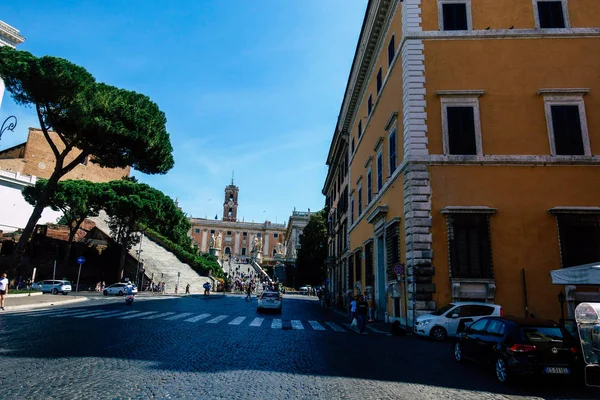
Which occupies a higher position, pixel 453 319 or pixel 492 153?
pixel 492 153

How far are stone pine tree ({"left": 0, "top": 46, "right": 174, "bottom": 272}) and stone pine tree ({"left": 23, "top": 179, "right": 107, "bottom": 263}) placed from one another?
1583 centimetres

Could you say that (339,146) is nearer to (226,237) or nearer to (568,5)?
(568,5)

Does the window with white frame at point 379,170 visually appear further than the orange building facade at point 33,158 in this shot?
No

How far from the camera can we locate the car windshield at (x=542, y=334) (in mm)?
6798

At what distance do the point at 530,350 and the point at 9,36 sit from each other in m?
55.7

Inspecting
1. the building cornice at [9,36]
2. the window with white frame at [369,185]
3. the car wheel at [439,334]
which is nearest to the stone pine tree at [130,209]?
the building cornice at [9,36]

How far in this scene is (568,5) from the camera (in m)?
18.0

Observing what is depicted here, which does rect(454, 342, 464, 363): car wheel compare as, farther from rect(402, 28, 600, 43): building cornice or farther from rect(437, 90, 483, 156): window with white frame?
rect(402, 28, 600, 43): building cornice

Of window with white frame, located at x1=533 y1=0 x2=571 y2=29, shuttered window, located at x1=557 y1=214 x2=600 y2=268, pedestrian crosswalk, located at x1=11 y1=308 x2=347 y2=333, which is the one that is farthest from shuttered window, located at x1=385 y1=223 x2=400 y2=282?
window with white frame, located at x1=533 y1=0 x2=571 y2=29

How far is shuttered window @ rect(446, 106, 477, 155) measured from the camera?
1667cm

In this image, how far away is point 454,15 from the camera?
18.3 meters

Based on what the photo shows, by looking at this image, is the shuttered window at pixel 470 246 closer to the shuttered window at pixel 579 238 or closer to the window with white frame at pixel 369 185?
the shuttered window at pixel 579 238

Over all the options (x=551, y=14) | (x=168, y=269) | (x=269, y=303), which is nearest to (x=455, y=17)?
(x=551, y=14)

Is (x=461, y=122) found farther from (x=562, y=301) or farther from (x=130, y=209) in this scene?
(x=130, y=209)
